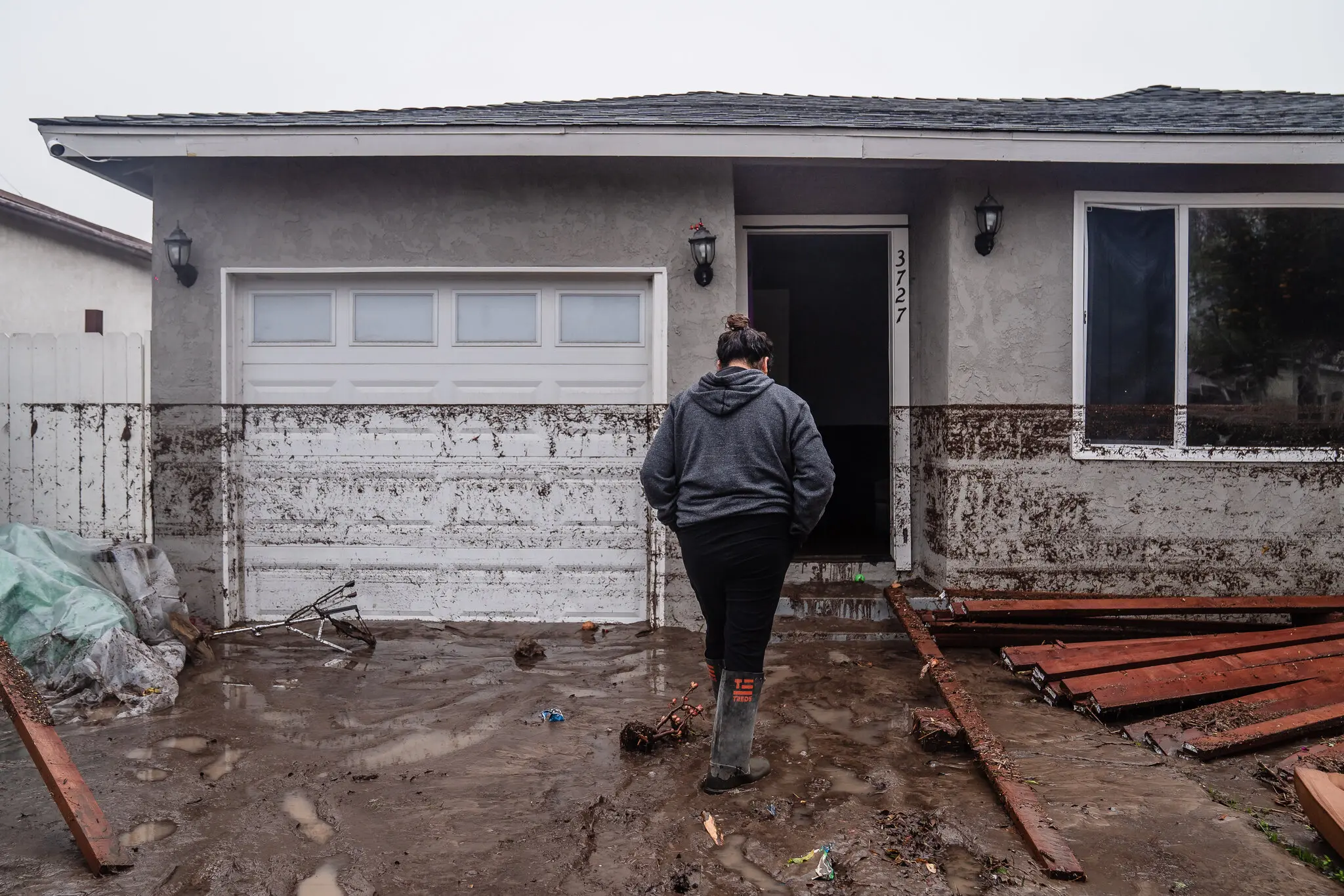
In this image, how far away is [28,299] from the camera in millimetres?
11562

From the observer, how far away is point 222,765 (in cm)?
378

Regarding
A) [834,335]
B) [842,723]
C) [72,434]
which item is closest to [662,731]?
[842,723]

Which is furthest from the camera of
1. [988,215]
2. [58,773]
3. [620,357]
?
[620,357]

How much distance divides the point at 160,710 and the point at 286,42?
32437mm

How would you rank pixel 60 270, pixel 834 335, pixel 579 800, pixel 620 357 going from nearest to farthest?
pixel 579 800
pixel 620 357
pixel 834 335
pixel 60 270

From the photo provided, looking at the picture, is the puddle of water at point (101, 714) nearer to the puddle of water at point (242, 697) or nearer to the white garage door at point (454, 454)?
the puddle of water at point (242, 697)

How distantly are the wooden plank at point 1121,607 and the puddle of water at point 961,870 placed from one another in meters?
2.61

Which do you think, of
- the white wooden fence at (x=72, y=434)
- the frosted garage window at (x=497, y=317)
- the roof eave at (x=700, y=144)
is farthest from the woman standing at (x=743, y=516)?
the white wooden fence at (x=72, y=434)

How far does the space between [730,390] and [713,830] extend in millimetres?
1624

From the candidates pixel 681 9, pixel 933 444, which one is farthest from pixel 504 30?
pixel 933 444

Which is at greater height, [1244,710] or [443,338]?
[443,338]

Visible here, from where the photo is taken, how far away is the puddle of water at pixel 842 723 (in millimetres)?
4090

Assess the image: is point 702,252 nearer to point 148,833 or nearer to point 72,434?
point 148,833

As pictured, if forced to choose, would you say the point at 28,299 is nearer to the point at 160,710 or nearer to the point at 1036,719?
the point at 160,710
